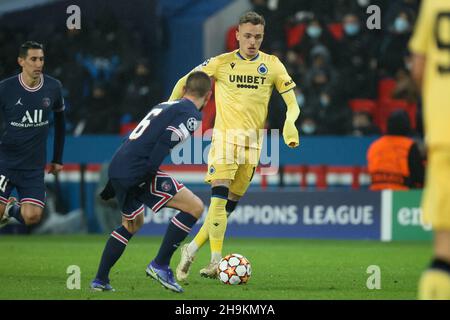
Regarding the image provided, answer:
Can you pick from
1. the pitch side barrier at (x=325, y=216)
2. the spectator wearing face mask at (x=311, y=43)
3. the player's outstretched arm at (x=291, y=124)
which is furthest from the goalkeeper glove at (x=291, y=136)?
the spectator wearing face mask at (x=311, y=43)

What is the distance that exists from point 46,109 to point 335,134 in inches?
279

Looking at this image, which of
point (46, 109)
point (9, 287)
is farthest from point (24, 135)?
point (9, 287)

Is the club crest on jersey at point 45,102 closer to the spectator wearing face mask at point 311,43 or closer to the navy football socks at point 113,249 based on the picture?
the navy football socks at point 113,249

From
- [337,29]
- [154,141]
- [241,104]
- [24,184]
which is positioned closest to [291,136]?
[241,104]

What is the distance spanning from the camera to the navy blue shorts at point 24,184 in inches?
Answer: 388

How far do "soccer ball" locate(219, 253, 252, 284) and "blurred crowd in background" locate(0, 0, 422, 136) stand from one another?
7075mm

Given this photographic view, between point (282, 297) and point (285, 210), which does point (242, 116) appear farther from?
point (285, 210)

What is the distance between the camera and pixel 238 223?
47.6 feet

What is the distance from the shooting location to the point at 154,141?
7.92 metres

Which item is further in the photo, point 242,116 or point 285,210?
point 285,210

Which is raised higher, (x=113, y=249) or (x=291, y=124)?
(x=291, y=124)

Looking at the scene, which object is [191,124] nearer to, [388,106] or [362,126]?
[362,126]

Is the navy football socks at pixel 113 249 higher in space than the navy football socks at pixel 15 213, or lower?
lower

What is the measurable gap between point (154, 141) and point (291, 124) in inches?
68.1
